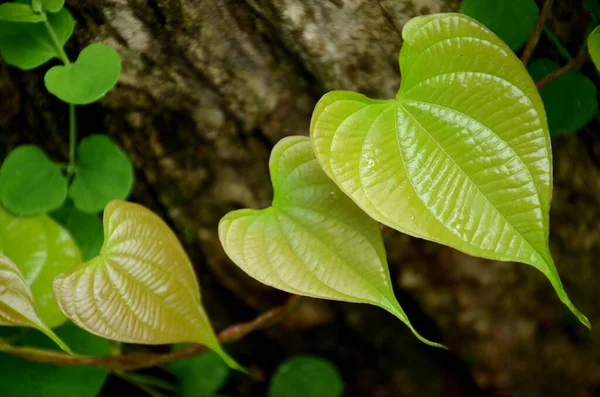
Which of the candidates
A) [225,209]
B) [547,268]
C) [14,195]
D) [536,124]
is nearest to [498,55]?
[536,124]

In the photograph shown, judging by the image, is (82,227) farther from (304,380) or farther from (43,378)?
(304,380)

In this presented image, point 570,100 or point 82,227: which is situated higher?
point 570,100

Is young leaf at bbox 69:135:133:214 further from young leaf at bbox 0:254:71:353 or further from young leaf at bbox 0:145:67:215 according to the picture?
young leaf at bbox 0:254:71:353

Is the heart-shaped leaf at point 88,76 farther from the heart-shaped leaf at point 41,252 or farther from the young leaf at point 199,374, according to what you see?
the young leaf at point 199,374

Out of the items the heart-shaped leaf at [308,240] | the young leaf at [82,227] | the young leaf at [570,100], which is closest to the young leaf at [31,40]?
the young leaf at [82,227]

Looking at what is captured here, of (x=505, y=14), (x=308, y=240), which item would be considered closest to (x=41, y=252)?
(x=308, y=240)

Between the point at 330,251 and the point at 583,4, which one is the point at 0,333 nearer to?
the point at 330,251

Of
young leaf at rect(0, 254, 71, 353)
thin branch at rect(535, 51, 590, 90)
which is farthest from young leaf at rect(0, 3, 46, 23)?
thin branch at rect(535, 51, 590, 90)
